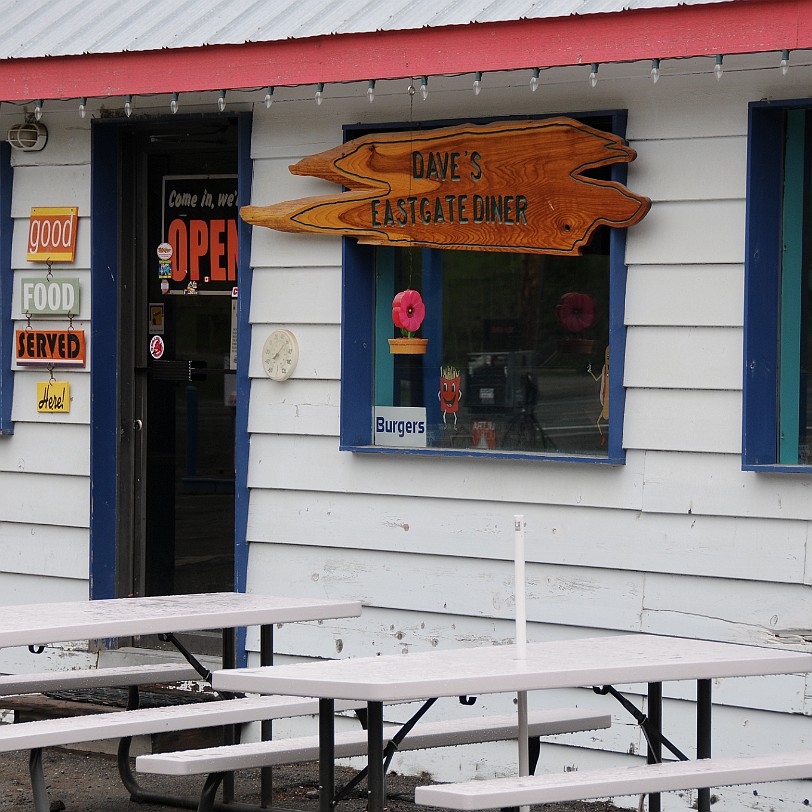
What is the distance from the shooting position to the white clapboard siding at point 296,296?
621 cm

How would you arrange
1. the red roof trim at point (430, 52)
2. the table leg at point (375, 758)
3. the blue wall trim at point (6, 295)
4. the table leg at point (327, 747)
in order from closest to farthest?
the table leg at point (375, 758), the table leg at point (327, 747), the red roof trim at point (430, 52), the blue wall trim at point (6, 295)

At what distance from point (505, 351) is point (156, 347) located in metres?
1.96

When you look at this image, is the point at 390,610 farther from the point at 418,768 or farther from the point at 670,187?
the point at 670,187

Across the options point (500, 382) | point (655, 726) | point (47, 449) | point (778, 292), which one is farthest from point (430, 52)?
point (47, 449)

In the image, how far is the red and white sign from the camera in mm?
7078

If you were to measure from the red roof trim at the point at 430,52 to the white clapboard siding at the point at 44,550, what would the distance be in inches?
79.5

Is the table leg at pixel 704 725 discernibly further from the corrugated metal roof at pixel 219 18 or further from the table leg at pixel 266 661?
the corrugated metal roof at pixel 219 18

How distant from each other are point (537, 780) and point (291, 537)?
8.27ft

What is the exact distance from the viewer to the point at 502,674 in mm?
3883

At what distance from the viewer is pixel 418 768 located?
Result: 19.9 ft

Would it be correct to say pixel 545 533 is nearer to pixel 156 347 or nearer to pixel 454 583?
pixel 454 583

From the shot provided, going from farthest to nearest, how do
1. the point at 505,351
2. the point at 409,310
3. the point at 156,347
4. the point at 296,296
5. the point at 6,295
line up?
1. the point at 156,347
2. the point at 6,295
3. the point at 296,296
4. the point at 409,310
5. the point at 505,351

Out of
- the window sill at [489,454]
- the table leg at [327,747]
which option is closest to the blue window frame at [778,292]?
the window sill at [489,454]

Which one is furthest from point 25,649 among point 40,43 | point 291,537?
point 40,43
